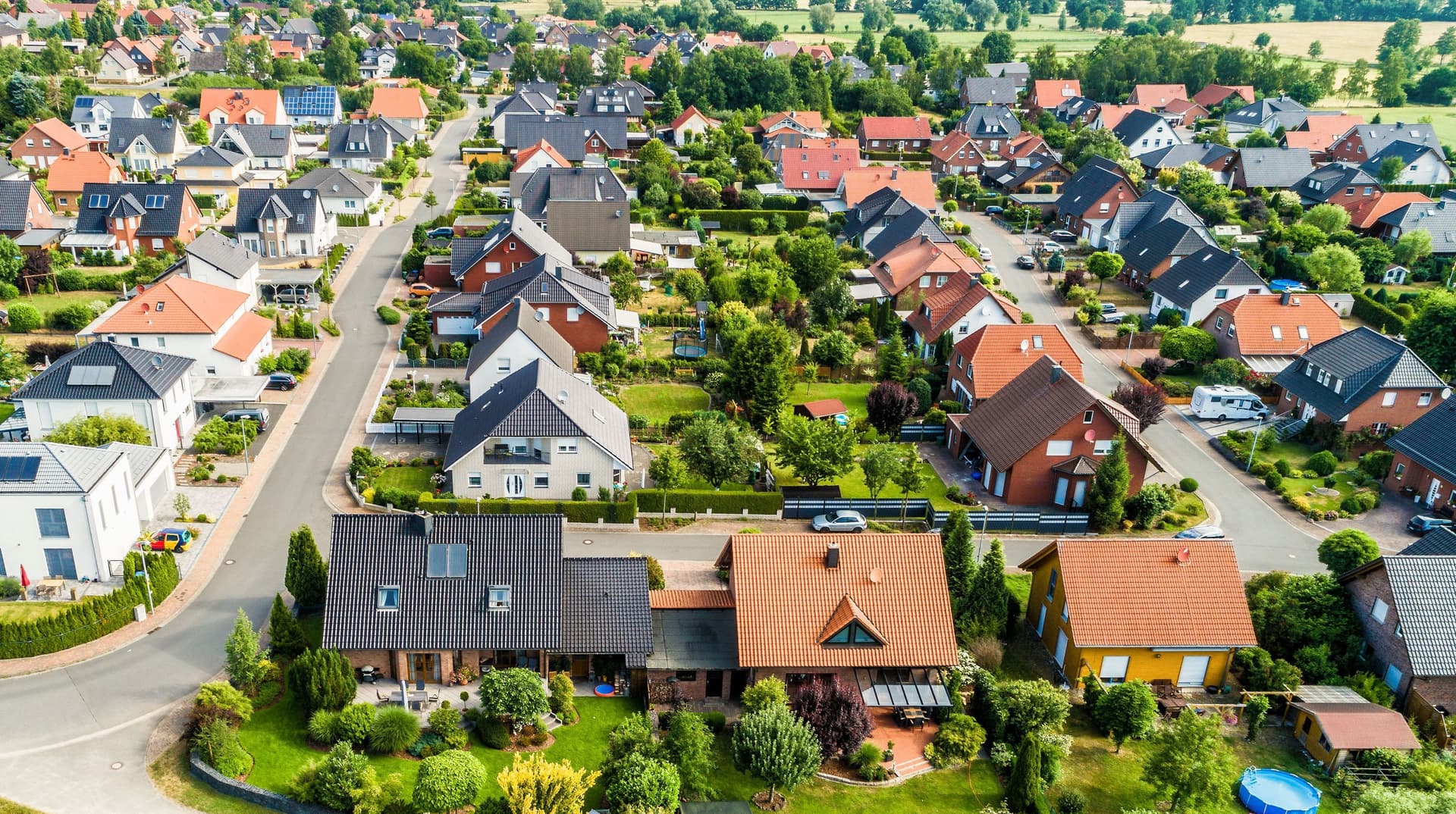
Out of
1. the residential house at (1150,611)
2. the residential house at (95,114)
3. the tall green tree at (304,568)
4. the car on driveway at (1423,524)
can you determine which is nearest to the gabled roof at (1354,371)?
the car on driveway at (1423,524)

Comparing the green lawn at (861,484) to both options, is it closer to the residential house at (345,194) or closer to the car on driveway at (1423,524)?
the car on driveway at (1423,524)

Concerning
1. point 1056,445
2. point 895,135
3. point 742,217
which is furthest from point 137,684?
point 895,135

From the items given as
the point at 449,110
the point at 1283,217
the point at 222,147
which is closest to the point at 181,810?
the point at 222,147

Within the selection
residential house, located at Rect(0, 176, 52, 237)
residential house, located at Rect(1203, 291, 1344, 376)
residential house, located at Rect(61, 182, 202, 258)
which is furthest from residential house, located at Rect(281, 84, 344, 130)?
residential house, located at Rect(1203, 291, 1344, 376)

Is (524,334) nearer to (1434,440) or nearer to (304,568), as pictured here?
(304,568)

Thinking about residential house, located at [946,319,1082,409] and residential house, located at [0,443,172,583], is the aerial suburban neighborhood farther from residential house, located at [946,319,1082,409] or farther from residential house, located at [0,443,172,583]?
residential house, located at [946,319,1082,409]

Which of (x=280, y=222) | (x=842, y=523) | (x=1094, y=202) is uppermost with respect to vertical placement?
(x=1094, y=202)
